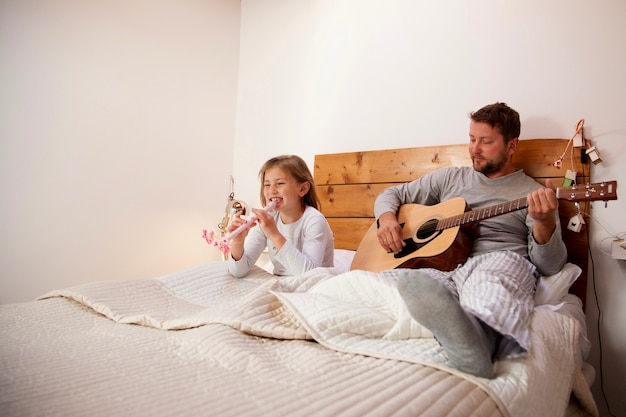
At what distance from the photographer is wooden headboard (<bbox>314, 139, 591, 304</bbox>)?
61.5 inches

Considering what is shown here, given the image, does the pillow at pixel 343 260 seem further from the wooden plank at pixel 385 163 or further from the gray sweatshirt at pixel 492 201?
the wooden plank at pixel 385 163

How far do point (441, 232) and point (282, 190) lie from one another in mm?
617

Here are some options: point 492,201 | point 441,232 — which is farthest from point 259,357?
point 492,201

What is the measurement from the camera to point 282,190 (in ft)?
5.21

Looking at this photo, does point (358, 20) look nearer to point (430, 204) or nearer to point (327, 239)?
point (430, 204)

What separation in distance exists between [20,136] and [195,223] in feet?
3.54

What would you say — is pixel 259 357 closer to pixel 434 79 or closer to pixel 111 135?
pixel 434 79

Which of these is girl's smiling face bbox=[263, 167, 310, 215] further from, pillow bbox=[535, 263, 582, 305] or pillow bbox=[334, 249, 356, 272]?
pillow bbox=[535, 263, 582, 305]

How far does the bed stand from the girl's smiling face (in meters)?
0.44

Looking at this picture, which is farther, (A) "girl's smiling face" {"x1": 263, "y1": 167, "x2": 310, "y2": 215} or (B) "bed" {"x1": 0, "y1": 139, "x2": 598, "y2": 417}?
(A) "girl's smiling face" {"x1": 263, "y1": 167, "x2": 310, "y2": 215}

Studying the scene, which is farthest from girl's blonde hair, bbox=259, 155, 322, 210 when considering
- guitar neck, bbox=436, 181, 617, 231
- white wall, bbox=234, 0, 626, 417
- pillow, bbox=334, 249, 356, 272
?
white wall, bbox=234, 0, 626, 417

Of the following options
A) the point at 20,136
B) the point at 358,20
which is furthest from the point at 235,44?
the point at 20,136

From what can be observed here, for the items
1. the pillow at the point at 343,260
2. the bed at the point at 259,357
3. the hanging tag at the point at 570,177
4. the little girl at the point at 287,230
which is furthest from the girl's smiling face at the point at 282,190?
the hanging tag at the point at 570,177

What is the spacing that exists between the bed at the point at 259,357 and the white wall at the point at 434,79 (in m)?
0.75
